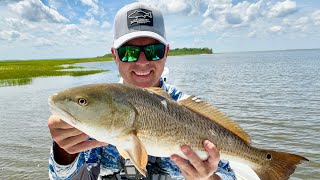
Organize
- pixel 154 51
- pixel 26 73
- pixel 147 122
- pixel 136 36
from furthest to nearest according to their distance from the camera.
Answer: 1. pixel 26 73
2. pixel 154 51
3. pixel 136 36
4. pixel 147 122

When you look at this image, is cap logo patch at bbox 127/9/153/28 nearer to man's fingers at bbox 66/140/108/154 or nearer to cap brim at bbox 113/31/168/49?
cap brim at bbox 113/31/168/49

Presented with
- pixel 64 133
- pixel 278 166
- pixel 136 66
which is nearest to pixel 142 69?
pixel 136 66

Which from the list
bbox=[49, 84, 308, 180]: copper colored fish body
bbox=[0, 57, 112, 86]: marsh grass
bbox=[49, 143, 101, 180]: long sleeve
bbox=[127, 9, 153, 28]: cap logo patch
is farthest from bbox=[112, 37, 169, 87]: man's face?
bbox=[0, 57, 112, 86]: marsh grass

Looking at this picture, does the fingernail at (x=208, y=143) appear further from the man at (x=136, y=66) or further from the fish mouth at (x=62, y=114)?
the fish mouth at (x=62, y=114)

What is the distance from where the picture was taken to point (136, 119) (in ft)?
8.18

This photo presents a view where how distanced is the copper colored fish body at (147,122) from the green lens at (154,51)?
967 millimetres

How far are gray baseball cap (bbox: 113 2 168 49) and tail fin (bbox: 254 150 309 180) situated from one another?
1.56m

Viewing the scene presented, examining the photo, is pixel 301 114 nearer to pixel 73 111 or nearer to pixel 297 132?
pixel 297 132

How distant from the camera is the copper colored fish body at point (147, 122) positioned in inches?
96.2

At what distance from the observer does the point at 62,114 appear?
2.39 meters

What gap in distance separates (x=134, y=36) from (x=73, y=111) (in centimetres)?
136

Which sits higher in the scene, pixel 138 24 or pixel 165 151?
pixel 138 24

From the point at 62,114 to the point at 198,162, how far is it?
43.7 inches

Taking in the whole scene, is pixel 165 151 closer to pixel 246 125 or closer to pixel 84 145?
pixel 84 145
